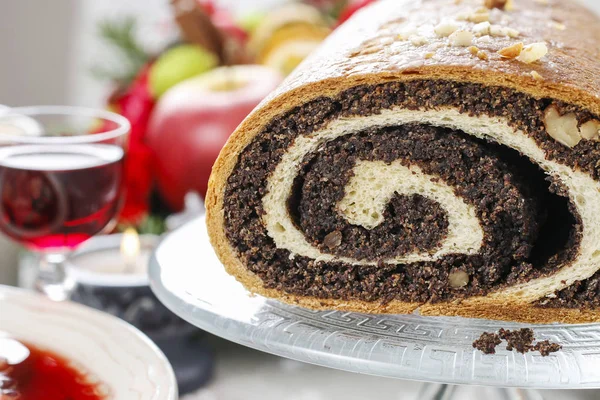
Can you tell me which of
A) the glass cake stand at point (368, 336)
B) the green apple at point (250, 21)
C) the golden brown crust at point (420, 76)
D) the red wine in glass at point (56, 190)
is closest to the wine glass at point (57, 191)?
the red wine in glass at point (56, 190)

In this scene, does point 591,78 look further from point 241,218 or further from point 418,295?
point 241,218

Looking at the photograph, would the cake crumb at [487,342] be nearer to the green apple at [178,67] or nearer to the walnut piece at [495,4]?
the walnut piece at [495,4]

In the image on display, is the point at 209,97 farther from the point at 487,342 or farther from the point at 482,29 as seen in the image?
the point at 487,342

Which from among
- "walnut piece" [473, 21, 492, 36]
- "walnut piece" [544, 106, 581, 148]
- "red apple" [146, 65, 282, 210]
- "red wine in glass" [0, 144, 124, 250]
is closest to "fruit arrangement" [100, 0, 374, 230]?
"red apple" [146, 65, 282, 210]

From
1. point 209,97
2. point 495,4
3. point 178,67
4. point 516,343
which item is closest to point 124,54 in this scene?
point 178,67

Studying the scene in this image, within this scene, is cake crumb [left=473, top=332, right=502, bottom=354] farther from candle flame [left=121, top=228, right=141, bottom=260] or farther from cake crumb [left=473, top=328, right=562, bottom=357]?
candle flame [left=121, top=228, right=141, bottom=260]

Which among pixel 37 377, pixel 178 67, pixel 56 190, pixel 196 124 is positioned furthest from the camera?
pixel 178 67
